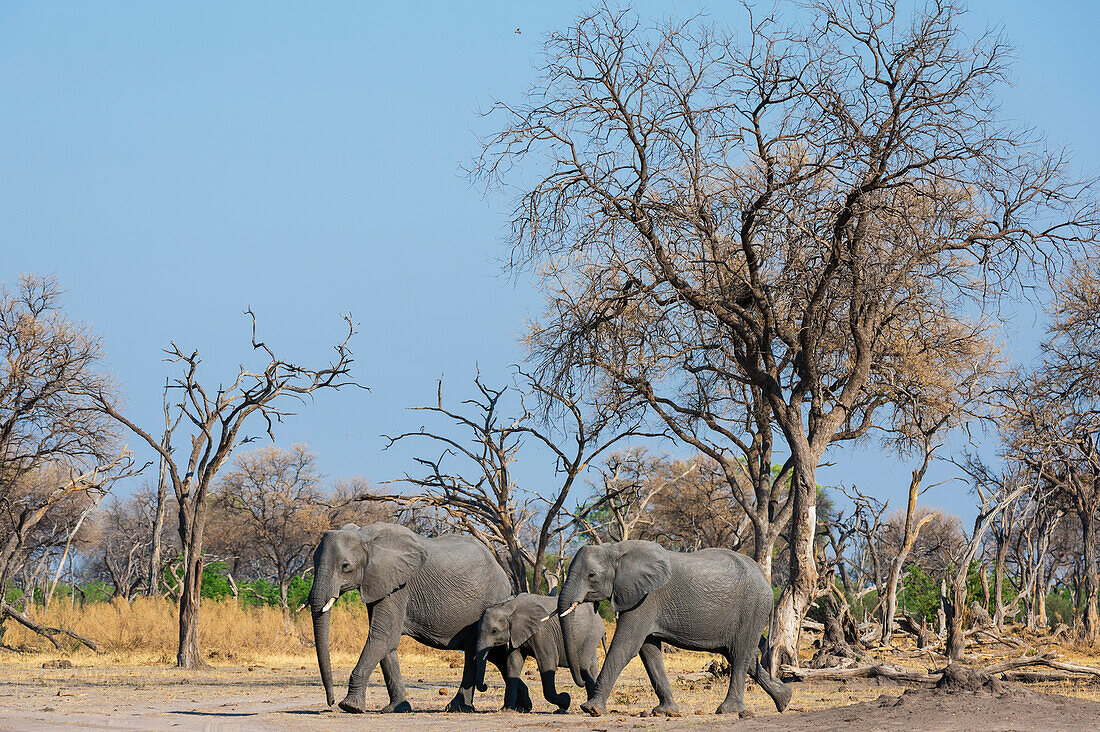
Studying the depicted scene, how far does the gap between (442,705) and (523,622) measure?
2577mm

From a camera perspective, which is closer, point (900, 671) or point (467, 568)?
point (467, 568)

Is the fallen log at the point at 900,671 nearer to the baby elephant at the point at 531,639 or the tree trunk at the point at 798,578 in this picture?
the tree trunk at the point at 798,578

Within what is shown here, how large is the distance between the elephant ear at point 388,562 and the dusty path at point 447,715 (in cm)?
149

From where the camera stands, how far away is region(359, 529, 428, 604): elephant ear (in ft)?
47.2

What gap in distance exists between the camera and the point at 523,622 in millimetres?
14508

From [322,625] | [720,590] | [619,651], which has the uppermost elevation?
[720,590]

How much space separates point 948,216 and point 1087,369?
562 inches

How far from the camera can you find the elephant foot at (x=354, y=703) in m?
13.9

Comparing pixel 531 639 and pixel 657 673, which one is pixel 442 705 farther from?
pixel 657 673

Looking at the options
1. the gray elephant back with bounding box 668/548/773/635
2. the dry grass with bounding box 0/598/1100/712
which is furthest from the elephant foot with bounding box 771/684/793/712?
the dry grass with bounding box 0/598/1100/712

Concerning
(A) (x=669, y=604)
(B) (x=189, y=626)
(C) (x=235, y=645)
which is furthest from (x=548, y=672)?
(C) (x=235, y=645)

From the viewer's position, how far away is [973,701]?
1205 cm

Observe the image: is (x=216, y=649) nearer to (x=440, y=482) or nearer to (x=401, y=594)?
(x=440, y=482)

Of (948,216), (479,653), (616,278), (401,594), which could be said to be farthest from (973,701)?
(616,278)
